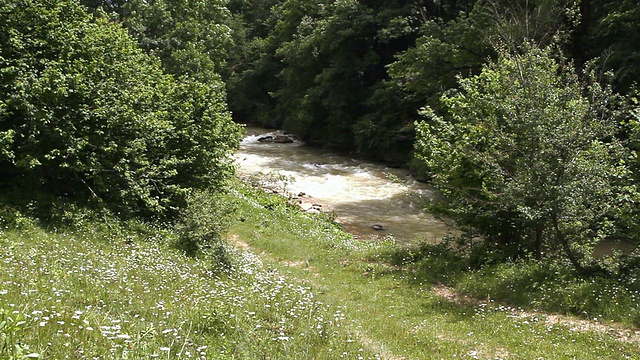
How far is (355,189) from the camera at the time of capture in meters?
30.8

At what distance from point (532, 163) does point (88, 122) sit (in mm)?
11228

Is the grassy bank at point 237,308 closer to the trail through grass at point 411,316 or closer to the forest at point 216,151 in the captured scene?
the trail through grass at point 411,316

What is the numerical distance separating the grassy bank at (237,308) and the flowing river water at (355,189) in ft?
16.9

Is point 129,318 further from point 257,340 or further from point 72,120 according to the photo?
point 72,120

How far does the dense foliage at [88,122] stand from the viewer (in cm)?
1241

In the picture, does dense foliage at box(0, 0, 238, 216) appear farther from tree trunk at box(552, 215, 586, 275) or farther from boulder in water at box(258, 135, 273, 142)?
boulder in water at box(258, 135, 273, 142)

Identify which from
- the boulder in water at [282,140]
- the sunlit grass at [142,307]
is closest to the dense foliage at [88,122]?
the sunlit grass at [142,307]

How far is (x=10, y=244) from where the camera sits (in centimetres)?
971

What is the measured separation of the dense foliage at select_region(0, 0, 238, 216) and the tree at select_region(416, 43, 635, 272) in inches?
304

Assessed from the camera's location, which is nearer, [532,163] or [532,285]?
[532,285]

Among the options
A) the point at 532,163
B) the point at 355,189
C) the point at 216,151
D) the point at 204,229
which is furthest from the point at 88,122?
the point at 355,189

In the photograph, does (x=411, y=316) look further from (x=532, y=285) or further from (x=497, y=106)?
(x=497, y=106)

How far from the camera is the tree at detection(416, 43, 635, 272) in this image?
1198 cm

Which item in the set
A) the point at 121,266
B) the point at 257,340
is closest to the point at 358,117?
the point at 121,266
